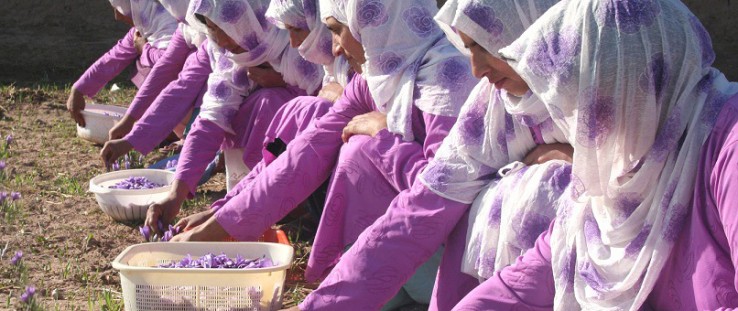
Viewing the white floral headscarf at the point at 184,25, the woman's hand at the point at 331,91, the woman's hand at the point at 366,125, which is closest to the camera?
the woman's hand at the point at 366,125

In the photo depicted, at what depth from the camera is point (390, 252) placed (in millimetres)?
2963

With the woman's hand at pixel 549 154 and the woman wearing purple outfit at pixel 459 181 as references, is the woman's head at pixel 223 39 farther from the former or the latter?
the woman's hand at pixel 549 154

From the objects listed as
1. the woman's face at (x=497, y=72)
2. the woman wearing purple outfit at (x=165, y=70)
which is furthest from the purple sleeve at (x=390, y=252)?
the woman wearing purple outfit at (x=165, y=70)

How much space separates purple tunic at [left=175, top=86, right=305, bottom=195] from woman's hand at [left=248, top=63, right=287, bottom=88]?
0.03 metres

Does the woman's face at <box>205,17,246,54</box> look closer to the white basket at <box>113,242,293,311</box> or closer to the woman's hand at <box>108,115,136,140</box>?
the woman's hand at <box>108,115,136,140</box>

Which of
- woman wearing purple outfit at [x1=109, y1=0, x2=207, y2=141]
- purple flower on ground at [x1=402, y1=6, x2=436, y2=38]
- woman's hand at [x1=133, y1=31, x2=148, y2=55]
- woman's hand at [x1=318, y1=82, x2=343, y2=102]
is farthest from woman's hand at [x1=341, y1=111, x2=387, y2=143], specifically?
woman's hand at [x1=133, y1=31, x2=148, y2=55]

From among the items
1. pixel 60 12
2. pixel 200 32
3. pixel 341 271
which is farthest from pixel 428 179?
pixel 60 12

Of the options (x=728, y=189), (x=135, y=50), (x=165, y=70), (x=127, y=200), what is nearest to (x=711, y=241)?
(x=728, y=189)

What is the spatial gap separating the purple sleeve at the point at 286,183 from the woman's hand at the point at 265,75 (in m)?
0.99

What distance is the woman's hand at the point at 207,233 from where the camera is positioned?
12.1 ft

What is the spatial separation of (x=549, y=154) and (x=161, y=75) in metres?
3.15

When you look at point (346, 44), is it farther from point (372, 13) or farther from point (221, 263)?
point (221, 263)

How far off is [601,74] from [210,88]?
2.79m

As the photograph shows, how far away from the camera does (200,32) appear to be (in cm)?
521
